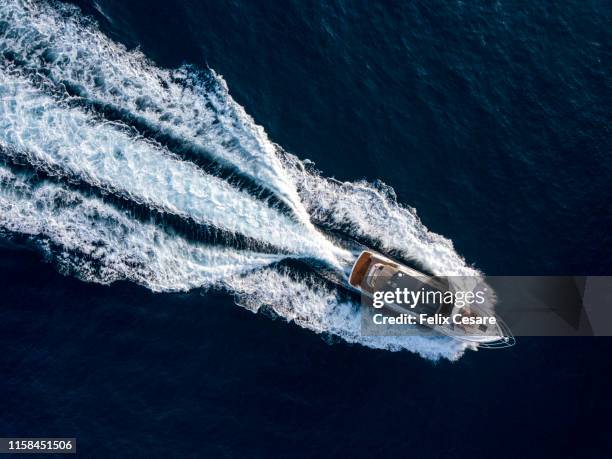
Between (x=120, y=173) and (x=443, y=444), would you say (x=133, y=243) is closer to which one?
(x=120, y=173)

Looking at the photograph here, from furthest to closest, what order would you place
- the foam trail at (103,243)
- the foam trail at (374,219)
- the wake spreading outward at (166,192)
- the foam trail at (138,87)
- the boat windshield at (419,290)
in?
the foam trail at (374,219) → the foam trail at (138,87) → the boat windshield at (419,290) → the wake spreading outward at (166,192) → the foam trail at (103,243)

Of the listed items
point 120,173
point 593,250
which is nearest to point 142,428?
point 120,173

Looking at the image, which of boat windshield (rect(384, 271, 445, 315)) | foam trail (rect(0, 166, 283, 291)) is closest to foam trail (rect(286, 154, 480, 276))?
boat windshield (rect(384, 271, 445, 315))

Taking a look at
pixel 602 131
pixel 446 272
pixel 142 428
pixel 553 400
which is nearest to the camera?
pixel 142 428

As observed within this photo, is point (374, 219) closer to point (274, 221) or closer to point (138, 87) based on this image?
point (274, 221)

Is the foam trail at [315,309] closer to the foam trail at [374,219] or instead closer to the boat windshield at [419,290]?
the boat windshield at [419,290]

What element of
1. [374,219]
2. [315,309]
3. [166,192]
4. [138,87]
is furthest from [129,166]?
[374,219]

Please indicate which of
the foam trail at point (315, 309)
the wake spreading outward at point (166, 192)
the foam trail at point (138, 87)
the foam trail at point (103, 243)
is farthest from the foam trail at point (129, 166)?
the foam trail at point (315, 309)
